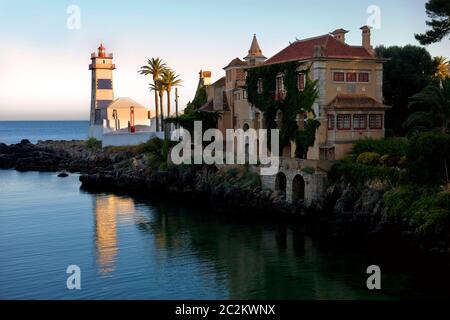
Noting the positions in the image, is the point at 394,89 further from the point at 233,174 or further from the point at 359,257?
the point at 359,257

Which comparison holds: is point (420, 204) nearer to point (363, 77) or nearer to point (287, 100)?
point (363, 77)

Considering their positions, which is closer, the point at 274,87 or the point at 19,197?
the point at 274,87

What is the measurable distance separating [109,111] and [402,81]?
50807 mm

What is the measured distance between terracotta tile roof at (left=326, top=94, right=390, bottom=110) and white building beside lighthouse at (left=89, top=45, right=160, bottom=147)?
44198 mm

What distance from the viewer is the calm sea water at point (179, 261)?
28297mm

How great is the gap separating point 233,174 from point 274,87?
30.4ft

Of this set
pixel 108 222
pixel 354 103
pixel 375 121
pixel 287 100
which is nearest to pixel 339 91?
pixel 354 103

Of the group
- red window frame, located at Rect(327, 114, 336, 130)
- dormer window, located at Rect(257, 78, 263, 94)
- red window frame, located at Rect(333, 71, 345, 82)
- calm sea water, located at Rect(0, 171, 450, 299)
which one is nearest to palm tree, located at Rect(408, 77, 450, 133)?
red window frame, located at Rect(327, 114, 336, 130)

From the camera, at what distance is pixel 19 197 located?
60656mm

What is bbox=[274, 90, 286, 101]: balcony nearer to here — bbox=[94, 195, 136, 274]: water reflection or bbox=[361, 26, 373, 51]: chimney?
bbox=[361, 26, 373, 51]: chimney

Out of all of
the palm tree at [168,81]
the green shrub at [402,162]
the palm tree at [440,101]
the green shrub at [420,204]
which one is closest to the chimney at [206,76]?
the palm tree at [168,81]

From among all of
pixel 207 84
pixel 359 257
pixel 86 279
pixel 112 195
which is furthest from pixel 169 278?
pixel 207 84

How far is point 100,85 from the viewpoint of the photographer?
9794 cm
